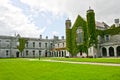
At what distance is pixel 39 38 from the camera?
74938 millimetres

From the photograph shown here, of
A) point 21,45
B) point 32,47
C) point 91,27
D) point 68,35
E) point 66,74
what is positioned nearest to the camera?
point 66,74

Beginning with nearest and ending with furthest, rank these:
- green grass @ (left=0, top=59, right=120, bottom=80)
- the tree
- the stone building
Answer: green grass @ (left=0, top=59, right=120, bottom=80)
the stone building
the tree

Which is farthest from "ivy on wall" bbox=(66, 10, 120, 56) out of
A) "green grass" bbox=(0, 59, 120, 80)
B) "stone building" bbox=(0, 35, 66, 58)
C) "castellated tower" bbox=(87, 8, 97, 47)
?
"green grass" bbox=(0, 59, 120, 80)

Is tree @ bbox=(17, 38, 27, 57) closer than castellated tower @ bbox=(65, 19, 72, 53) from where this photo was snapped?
No

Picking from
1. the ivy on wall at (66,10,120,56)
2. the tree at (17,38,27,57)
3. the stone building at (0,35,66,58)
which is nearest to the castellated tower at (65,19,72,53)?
the ivy on wall at (66,10,120,56)

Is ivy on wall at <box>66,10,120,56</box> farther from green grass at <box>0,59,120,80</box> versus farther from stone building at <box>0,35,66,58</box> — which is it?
green grass at <box>0,59,120,80</box>

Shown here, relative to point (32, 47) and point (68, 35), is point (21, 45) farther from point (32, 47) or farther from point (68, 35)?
point (68, 35)

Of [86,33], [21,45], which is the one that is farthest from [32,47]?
[86,33]

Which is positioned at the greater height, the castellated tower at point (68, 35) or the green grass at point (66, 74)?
the castellated tower at point (68, 35)

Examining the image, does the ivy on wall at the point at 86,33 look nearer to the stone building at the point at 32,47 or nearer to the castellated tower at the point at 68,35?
the castellated tower at the point at 68,35

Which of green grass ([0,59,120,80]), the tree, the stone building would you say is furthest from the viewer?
the tree

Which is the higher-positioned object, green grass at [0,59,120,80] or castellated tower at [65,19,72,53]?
castellated tower at [65,19,72,53]

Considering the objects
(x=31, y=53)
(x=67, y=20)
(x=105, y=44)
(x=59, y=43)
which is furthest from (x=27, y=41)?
(x=105, y=44)

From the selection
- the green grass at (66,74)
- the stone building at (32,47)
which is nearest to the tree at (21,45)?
the stone building at (32,47)
